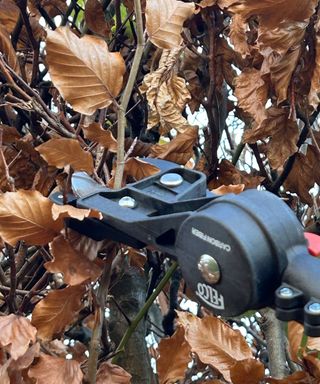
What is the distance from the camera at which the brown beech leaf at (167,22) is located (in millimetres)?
1331

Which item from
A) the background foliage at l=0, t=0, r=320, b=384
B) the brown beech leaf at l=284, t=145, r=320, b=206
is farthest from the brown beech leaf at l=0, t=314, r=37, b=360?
the brown beech leaf at l=284, t=145, r=320, b=206

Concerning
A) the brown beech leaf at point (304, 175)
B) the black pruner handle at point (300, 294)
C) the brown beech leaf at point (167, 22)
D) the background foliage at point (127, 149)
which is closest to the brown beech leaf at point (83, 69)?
the background foliage at point (127, 149)

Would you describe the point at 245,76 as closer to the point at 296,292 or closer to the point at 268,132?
the point at 268,132

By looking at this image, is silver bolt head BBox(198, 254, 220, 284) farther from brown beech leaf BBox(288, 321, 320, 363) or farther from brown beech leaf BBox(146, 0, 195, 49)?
brown beech leaf BBox(146, 0, 195, 49)

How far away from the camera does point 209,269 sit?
747 mm

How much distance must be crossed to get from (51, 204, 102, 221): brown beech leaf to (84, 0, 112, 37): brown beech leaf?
0.93m

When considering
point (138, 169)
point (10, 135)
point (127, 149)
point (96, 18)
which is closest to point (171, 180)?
point (138, 169)

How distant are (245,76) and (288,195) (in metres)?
0.49

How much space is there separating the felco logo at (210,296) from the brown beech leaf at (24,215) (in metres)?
0.35

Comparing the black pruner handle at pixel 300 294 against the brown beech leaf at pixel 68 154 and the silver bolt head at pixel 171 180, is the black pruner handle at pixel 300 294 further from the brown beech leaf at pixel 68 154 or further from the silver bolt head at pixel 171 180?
the brown beech leaf at pixel 68 154

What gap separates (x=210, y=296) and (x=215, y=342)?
1.76 feet

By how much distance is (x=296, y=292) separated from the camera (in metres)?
0.71

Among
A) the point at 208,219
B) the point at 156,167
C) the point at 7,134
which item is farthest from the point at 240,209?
the point at 7,134

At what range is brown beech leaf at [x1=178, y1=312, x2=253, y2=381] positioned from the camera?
4.17ft
